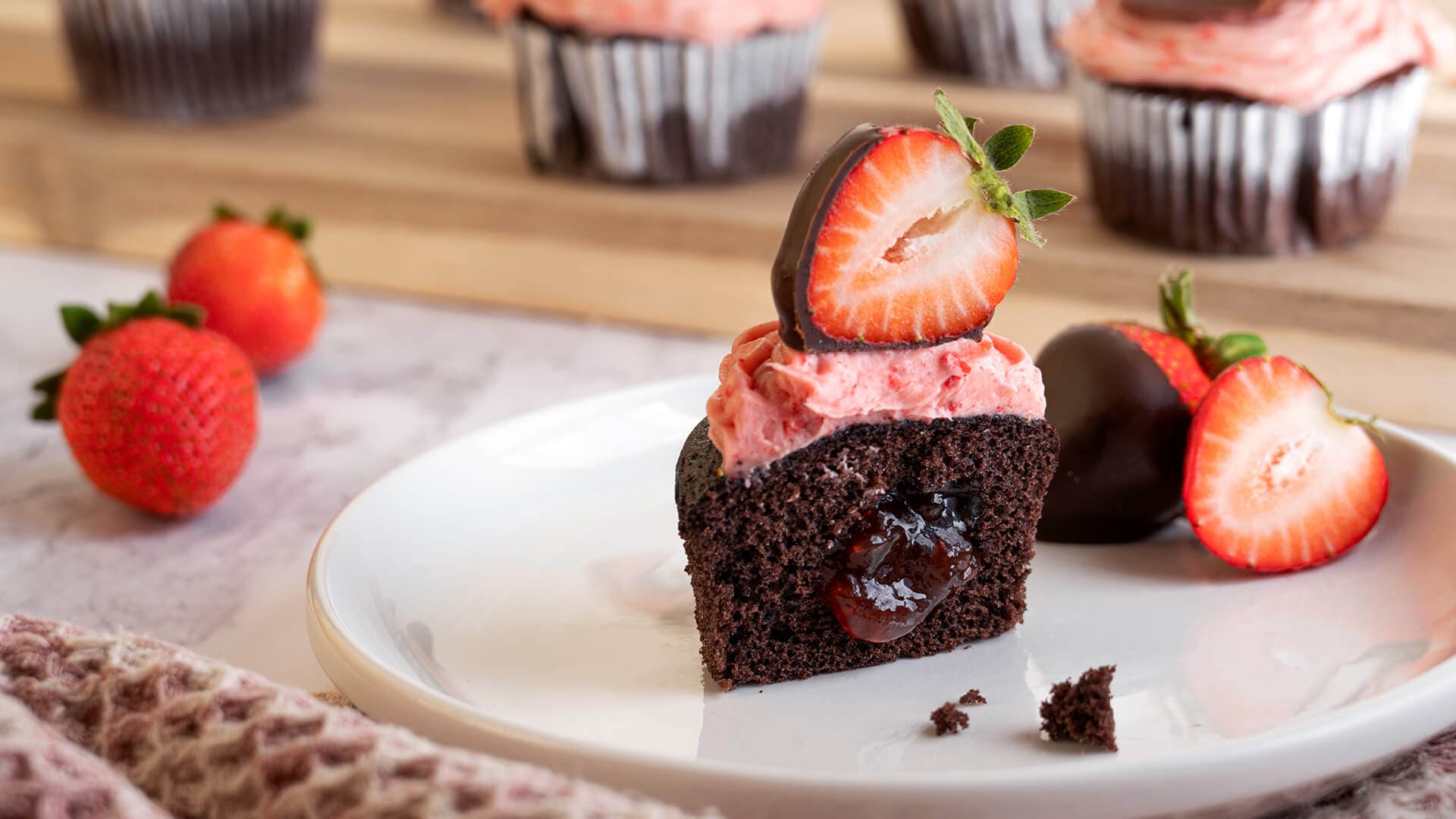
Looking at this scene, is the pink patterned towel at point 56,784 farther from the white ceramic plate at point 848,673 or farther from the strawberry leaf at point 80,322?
the strawberry leaf at point 80,322

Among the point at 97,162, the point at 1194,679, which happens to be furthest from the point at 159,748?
the point at 97,162

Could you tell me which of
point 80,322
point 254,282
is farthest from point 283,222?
point 80,322

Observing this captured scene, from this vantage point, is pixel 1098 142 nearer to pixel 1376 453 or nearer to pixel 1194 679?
pixel 1376 453

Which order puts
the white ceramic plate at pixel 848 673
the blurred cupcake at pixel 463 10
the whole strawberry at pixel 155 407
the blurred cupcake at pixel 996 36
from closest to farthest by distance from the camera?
the white ceramic plate at pixel 848 673 < the whole strawberry at pixel 155 407 < the blurred cupcake at pixel 996 36 < the blurred cupcake at pixel 463 10

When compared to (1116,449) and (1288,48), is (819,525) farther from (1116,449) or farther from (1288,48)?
(1288,48)

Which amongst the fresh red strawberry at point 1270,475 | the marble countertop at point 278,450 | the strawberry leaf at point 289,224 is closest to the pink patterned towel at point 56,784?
the marble countertop at point 278,450

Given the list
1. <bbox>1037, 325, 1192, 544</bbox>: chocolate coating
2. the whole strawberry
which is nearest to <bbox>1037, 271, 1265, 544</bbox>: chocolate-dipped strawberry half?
<bbox>1037, 325, 1192, 544</bbox>: chocolate coating
